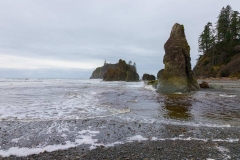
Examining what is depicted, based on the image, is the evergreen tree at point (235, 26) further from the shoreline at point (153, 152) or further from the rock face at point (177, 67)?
the shoreline at point (153, 152)

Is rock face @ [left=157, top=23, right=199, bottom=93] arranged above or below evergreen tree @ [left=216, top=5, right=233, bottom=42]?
below

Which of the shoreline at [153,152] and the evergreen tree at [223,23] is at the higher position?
the evergreen tree at [223,23]

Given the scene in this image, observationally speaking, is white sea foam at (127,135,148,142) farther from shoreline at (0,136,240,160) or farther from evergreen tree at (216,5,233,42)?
evergreen tree at (216,5,233,42)

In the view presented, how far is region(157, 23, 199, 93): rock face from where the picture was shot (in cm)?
2084

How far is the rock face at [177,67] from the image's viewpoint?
20.8m

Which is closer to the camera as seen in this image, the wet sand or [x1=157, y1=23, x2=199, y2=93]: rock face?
the wet sand

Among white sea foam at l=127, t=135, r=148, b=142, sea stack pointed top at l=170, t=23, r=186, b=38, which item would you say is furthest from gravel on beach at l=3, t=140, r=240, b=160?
sea stack pointed top at l=170, t=23, r=186, b=38

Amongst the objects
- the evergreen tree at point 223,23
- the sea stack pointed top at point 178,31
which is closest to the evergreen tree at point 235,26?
the evergreen tree at point 223,23

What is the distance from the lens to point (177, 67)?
21578mm

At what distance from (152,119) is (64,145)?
14.8 ft

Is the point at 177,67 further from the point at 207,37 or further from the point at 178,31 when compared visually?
the point at 207,37

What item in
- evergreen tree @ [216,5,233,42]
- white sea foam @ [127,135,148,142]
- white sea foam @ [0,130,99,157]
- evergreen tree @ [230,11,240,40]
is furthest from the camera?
evergreen tree @ [216,5,233,42]

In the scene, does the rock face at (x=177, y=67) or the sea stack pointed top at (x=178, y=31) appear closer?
the rock face at (x=177, y=67)

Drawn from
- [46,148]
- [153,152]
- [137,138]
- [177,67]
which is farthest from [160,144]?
[177,67]
